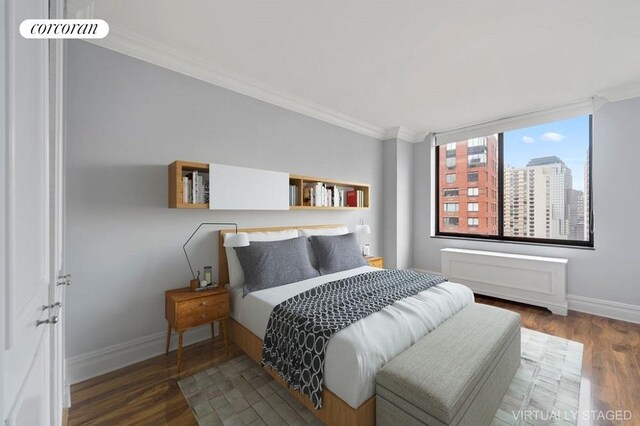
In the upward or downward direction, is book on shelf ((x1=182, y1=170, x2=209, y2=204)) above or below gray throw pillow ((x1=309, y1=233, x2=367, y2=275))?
above

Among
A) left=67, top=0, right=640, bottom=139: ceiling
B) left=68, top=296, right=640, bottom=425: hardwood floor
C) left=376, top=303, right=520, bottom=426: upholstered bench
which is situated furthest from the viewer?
left=67, top=0, right=640, bottom=139: ceiling

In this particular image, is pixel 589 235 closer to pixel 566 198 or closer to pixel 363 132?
pixel 566 198

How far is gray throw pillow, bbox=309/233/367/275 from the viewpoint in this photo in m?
2.97

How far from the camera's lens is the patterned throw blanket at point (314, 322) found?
61.2 inches

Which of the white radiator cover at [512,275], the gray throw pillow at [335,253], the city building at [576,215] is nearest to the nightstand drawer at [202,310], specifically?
the gray throw pillow at [335,253]

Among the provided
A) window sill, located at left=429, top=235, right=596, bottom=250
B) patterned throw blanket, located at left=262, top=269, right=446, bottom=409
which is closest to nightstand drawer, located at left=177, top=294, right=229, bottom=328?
patterned throw blanket, located at left=262, top=269, right=446, bottom=409

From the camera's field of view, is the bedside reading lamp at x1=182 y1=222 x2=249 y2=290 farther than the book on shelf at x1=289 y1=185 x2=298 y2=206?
No

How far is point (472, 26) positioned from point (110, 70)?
9.16ft

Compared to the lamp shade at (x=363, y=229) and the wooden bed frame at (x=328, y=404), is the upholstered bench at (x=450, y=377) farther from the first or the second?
the lamp shade at (x=363, y=229)

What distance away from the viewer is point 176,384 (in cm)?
196

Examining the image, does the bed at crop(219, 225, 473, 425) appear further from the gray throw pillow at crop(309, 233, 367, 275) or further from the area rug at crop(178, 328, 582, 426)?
the gray throw pillow at crop(309, 233, 367, 275)

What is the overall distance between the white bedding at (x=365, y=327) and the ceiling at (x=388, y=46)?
207cm

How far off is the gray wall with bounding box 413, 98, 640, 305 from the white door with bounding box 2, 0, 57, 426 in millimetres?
4724

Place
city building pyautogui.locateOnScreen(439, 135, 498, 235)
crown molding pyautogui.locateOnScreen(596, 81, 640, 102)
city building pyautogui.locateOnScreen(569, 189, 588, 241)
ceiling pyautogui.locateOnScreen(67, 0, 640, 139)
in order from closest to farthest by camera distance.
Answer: ceiling pyautogui.locateOnScreen(67, 0, 640, 139) < crown molding pyautogui.locateOnScreen(596, 81, 640, 102) < city building pyautogui.locateOnScreen(569, 189, 588, 241) < city building pyautogui.locateOnScreen(439, 135, 498, 235)
